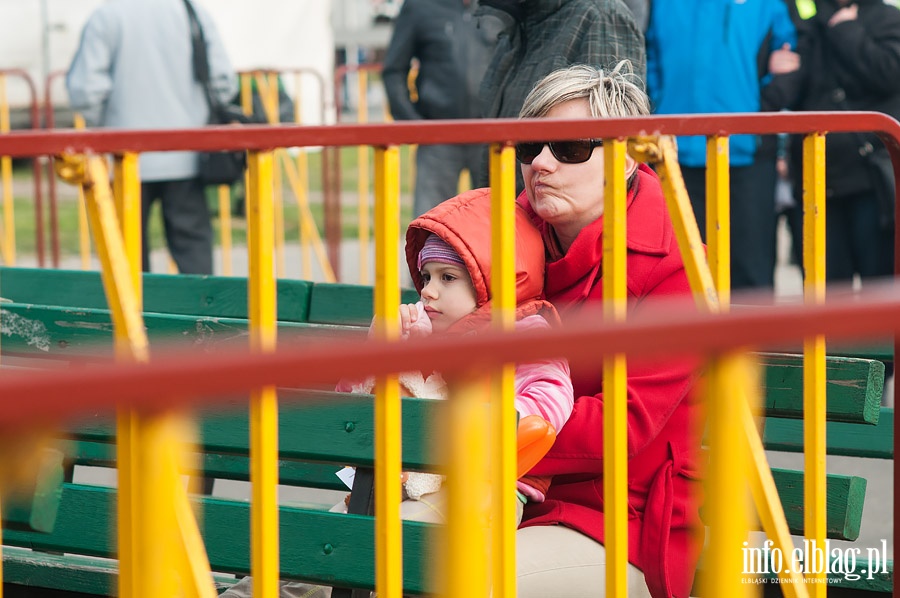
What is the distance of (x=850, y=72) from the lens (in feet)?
18.8

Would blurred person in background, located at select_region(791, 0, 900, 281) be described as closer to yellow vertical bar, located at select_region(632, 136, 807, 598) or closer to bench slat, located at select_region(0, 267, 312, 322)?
bench slat, located at select_region(0, 267, 312, 322)

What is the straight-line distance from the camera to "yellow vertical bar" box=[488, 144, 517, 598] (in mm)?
1971

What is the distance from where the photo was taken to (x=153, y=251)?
1062cm

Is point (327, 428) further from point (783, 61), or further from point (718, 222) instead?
point (783, 61)

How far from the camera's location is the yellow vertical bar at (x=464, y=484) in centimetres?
133

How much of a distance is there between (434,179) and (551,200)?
4271 mm

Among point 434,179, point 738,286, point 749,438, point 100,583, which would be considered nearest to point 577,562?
point 749,438

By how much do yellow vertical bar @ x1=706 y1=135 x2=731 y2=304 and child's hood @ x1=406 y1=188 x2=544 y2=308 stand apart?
36cm

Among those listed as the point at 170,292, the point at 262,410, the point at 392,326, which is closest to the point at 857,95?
the point at 170,292

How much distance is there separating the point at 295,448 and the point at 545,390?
508mm

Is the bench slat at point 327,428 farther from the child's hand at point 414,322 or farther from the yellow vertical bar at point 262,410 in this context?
the yellow vertical bar at point 262,410

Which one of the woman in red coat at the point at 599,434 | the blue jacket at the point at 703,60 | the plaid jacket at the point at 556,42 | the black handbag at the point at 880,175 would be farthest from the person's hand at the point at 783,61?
the woman in red coat at the point at 599,434

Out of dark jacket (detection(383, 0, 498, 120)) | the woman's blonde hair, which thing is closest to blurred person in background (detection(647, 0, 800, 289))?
dark jacket (detection(383, 0, 498, 120))

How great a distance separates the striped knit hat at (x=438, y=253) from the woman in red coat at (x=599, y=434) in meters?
0.19
